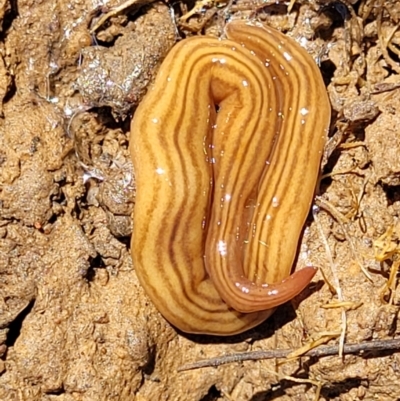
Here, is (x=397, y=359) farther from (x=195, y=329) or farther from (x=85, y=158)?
(x=85, y=158)

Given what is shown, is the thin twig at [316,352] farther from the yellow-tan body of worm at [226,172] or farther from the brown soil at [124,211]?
the yellow-tan body of worm at [226,172]

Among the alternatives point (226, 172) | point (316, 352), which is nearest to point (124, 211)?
point (226, 172)

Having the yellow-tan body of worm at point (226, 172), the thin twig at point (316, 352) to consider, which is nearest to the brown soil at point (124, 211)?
the thin twig at point (316, 352)

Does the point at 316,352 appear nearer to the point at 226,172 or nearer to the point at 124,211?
the point at 226,172

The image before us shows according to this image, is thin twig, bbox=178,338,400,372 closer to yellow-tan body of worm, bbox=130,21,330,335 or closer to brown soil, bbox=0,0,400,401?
brown soil, bbox=0,0,400,401

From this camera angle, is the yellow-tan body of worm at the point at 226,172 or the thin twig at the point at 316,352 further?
the thin twig at the point at 316,352

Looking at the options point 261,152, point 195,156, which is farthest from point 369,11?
point 195,156

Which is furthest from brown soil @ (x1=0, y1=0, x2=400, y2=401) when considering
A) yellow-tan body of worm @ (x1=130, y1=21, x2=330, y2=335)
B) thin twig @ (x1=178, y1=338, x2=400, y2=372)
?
yellow-tan body of worm @ (x1=130, y1=21, x2=330, y2=335)
